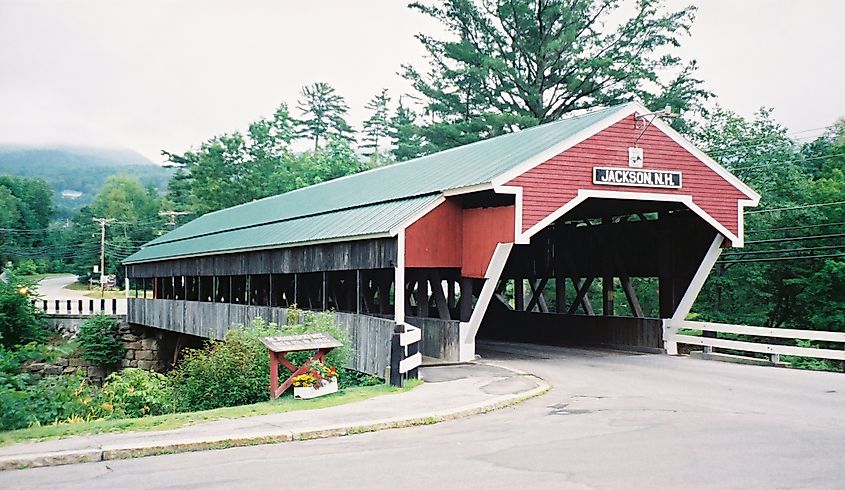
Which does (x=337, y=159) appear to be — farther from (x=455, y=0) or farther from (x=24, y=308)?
(x=24, y=308)

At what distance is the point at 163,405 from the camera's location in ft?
60.5

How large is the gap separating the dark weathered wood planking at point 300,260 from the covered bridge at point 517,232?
54 millimetres

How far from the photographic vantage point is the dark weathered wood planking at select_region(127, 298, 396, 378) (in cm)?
1697

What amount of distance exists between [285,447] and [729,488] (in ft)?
15.9

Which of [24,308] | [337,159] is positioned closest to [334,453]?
[24,308]

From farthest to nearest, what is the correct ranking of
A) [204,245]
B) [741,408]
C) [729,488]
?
[204,245] < [741,408] < [729,488]

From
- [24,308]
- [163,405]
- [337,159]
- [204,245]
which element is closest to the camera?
[163,405]

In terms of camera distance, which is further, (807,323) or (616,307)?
(616,307)

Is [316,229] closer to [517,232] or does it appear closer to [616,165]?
[517,232]

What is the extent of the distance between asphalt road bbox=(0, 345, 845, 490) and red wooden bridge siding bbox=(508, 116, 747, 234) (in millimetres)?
5414

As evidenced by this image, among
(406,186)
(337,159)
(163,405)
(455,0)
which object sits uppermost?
(455,0)

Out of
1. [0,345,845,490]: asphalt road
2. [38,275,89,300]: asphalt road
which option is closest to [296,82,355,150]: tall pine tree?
[38,275,89,300]: asphalt road

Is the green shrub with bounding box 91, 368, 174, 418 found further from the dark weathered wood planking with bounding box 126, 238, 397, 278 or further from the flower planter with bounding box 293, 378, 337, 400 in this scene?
the flower planter with bounding box 293, 378, 337, 400

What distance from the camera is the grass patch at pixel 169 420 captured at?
1080 cm
